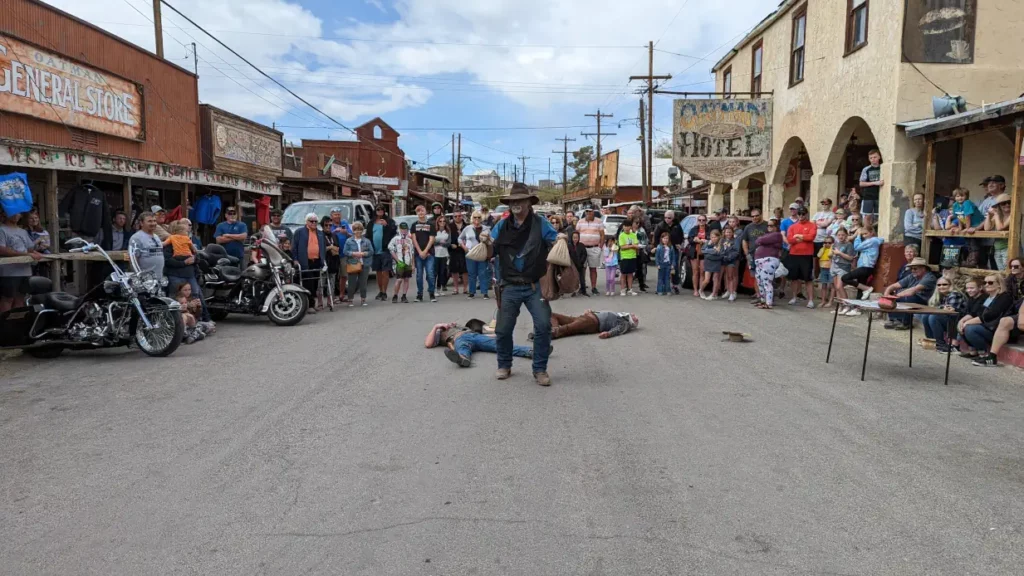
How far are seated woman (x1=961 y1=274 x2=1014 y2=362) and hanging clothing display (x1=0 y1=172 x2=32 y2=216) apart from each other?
461 inches

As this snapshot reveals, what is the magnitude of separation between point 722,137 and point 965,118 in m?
9.41

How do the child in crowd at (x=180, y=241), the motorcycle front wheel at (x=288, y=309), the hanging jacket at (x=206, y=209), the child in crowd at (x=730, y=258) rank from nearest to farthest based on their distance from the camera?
the child in crowd at (x=180, y=241) → the motorcycle front wheel at (x=288, y=309) → the child in crowd at (x=730, y=258) → the hanging jacket at (x=206, y=209)

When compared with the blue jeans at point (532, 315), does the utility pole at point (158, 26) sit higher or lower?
higher

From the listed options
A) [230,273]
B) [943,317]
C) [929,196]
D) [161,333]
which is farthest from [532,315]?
[929,196]

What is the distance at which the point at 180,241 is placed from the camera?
10281 mm

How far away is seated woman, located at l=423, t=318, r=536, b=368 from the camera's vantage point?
8062mm

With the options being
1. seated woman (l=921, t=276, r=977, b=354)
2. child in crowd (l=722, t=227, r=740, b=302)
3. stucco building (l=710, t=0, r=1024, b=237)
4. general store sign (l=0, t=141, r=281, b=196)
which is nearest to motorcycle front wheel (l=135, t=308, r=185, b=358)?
general store sign (l=0, t=141, r=281, b=196)

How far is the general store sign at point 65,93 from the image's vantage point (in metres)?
13.2

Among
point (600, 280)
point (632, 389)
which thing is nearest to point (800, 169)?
point (600, 280)

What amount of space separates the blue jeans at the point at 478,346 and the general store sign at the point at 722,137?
1272cm

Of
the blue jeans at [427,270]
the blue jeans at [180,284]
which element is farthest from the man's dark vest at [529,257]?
the blue jeans at [427,270]

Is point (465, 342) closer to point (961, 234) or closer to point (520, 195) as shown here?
point (520, 195)

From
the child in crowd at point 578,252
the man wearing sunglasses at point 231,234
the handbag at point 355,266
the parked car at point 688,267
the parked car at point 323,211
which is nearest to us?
the man wearing sunglasses at point 231,234

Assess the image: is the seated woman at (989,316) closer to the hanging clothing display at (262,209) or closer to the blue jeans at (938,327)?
the blue jeans at (938,327)
